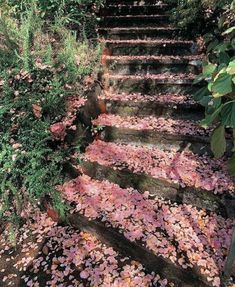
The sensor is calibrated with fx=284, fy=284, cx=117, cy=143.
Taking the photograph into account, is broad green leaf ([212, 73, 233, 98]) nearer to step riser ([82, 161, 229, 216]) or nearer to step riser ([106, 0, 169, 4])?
step riser ([82, 161, 229, 216])

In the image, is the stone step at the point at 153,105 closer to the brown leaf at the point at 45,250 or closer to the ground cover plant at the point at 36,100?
the ground cover plant at the point at 36,100

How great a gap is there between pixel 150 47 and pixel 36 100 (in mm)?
2911

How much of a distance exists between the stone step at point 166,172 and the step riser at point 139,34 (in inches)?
120

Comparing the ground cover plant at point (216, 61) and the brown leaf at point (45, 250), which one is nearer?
the ground cover plant at point (216, 61)

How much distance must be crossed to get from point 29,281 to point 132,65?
422 centimetres

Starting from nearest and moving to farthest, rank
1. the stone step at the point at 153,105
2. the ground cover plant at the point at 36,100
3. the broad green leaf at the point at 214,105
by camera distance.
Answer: the broad green leaf at the point at 214,105 < the ground cover plant at the point at 36,100 < the stone step at the point at 153,105

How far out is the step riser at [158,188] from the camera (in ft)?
11.2

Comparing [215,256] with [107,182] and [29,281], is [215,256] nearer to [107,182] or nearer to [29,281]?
[107,182]

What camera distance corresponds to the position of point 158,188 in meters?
3.73

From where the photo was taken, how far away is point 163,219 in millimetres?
3422

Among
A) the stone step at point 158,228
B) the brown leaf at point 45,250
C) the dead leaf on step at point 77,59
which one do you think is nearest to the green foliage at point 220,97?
the stone step at point 158,228

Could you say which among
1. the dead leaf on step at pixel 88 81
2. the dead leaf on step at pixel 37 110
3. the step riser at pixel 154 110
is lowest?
the step riser at pixel 154 110

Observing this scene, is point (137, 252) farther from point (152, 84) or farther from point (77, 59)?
point (77, 59)

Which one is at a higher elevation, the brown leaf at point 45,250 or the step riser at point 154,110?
the step riser at point 154,110
